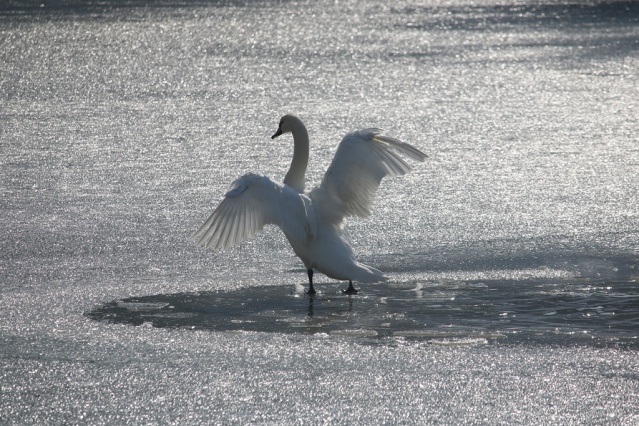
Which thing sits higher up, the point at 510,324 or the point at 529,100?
the point at 529,100

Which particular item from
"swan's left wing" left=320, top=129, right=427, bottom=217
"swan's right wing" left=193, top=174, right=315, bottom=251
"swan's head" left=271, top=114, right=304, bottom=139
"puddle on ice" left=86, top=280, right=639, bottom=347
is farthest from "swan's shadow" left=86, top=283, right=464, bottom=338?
"swan's head" left=271, top=114, right=304, bottom=139

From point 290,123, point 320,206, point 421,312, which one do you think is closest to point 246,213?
point 320,206

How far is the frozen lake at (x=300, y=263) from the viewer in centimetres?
427

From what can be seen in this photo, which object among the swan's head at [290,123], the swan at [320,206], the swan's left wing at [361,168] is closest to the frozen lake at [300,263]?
the swan at [320,206]

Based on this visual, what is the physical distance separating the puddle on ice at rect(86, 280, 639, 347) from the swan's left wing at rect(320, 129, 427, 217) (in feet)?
1.70

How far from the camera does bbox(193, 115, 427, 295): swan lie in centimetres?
559

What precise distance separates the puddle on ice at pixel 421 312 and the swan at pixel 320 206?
0.20 meters

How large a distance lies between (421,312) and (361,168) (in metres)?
1.13

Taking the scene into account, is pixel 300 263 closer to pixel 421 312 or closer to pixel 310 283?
pixel 310 283

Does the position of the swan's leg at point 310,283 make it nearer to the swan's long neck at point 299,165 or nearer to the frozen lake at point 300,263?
the frozen lake at point 300,263

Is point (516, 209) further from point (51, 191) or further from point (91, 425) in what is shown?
point (91, 425)

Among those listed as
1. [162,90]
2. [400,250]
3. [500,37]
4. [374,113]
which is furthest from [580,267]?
[500,37]

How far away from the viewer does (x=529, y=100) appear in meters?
11.8

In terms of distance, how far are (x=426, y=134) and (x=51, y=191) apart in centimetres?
354
